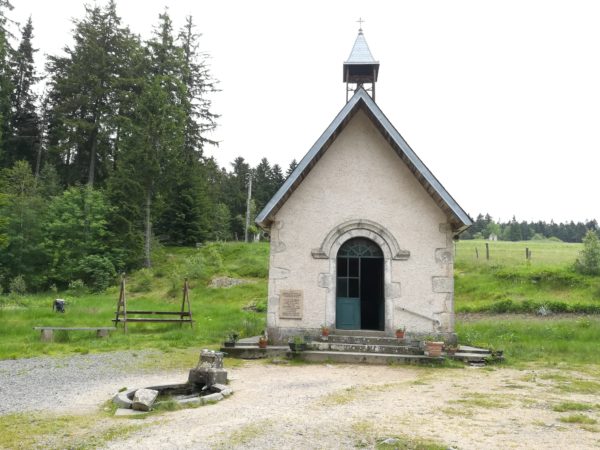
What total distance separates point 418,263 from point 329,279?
7.48 feet

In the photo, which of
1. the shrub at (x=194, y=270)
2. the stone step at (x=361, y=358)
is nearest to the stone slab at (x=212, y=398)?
the stone step at (x=361, y=358)

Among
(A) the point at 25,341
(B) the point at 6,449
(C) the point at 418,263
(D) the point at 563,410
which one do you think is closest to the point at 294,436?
(B) the point at 6,449

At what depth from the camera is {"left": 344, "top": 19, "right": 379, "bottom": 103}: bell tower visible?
46.6 ft

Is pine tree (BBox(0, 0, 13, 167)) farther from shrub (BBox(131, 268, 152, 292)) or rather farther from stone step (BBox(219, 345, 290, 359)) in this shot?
stone step (BBox(219, 345, 290, 359))

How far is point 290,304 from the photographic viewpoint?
12117 millimetres

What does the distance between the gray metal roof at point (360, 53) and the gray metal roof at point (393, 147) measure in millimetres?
2297

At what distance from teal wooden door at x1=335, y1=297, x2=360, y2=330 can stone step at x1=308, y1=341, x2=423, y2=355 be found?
3.89 feet

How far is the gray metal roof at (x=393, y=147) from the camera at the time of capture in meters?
11.8

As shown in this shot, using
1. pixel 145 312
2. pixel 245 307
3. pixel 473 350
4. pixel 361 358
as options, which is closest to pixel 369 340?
pixel 361 358

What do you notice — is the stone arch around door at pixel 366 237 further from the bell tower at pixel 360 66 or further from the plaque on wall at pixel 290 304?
the bell tower at pixel 360 66

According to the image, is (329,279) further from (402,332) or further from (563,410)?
(563,410)

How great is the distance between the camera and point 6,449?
4852 millimetres

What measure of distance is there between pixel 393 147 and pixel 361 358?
5.38m

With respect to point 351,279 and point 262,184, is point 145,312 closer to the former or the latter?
point 351,279
